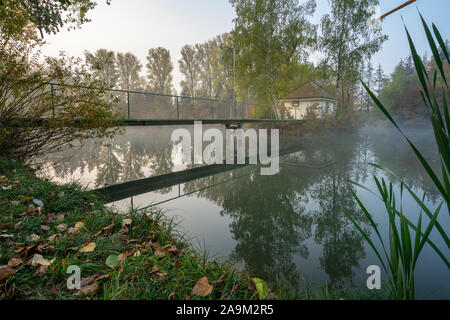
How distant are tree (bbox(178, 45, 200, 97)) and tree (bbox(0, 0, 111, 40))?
28.8 m

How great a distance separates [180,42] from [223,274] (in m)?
38.3

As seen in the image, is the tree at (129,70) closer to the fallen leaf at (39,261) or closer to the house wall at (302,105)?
the house wall at (302,105)

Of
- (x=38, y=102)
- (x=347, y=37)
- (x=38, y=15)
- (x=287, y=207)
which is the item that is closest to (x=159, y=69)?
(x=347, y=37)

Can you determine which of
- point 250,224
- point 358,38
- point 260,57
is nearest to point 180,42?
point 260,57

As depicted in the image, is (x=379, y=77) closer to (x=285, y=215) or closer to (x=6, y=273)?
(x=285, y=215)

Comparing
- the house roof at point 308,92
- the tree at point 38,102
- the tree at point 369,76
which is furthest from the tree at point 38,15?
the tree at point 369,76

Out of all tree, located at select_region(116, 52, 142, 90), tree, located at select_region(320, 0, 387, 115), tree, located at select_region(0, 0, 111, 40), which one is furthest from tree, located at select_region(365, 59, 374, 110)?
tree, located at select_region(0, 0, 111, 40)

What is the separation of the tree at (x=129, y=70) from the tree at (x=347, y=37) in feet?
84.0

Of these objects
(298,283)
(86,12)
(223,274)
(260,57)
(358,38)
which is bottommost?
(298,283)

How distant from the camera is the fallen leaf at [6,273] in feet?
4.88

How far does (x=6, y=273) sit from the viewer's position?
1.50 meters

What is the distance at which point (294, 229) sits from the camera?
3.65 meters

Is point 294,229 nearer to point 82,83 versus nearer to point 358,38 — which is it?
point 82,83

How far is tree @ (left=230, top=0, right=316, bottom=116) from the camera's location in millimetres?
17703
